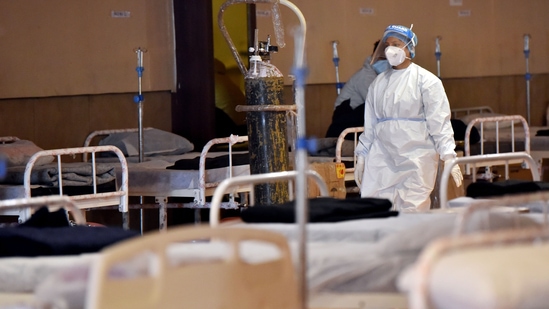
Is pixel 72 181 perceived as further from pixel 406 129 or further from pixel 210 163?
pixel 406 129

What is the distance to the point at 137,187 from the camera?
238 inches

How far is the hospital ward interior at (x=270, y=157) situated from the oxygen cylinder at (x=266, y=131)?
0.01 meters

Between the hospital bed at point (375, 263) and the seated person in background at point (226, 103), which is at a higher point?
the seated person in background at point (226, 103)

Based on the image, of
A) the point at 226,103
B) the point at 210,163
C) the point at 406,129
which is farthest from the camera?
the point at 226,103

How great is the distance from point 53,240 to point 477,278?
146 centimetres

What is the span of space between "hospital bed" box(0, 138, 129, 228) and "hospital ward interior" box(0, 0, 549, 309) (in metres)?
0.01

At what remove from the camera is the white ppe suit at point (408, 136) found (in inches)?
213

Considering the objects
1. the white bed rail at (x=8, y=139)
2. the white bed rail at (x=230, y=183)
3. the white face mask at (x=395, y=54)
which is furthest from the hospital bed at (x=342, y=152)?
the white bed rail at (x=230, y=183)

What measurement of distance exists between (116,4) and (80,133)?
1009 millimetres

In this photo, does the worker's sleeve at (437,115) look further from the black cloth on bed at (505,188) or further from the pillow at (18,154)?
the pillow at (18,154)

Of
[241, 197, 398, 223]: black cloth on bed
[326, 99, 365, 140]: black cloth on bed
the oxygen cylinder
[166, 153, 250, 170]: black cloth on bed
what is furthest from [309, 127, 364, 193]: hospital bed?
[241, 197, 398, 223]: black cloth on bed

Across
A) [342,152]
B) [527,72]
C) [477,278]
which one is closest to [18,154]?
[342,152]

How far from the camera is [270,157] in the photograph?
5223 mm

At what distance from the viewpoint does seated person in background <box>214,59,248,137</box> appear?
25.7ft
